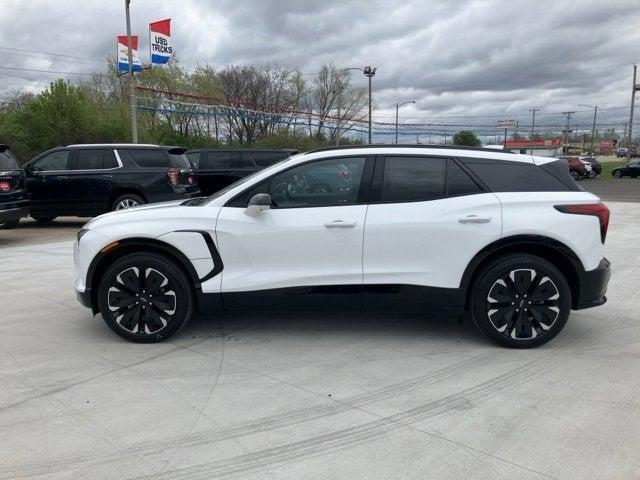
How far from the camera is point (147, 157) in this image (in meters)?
11.5

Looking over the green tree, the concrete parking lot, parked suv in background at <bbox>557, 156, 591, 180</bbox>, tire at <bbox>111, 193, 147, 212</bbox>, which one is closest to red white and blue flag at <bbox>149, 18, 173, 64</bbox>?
tire at <bbox>111, 193, 147, 212</bbox>

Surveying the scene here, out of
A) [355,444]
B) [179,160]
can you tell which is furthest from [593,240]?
[179,160]

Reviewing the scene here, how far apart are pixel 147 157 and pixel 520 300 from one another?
924 cm

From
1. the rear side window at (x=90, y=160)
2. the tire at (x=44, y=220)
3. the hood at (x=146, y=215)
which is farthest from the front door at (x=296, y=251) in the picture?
the tire at (x=44, y=220)

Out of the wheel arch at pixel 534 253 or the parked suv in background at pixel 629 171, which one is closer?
the wheel arch at pixel 534 253

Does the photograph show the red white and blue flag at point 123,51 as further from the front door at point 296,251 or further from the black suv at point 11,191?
the front door at point 296,251

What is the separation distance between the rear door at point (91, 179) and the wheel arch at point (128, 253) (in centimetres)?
727

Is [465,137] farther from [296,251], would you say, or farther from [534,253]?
[296,251]

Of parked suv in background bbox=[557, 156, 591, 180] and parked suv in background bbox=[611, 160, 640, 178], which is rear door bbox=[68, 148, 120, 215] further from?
parked suv in background bbox=[611, 160, 640, 178]

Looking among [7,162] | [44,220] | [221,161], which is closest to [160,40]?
[221,161]

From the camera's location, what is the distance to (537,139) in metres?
111

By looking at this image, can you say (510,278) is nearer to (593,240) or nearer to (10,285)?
(593,240)

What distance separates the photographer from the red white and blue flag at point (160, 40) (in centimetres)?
2420

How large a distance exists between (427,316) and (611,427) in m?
2.28
